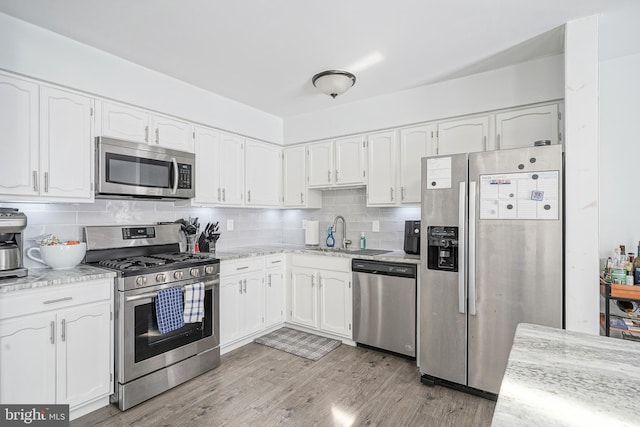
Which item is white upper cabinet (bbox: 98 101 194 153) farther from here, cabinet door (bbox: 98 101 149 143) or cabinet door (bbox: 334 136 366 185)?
cabinet door (bbox: 334 136 366 185)

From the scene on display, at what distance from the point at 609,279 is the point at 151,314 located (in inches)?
128

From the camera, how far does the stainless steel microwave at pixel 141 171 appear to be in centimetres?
254

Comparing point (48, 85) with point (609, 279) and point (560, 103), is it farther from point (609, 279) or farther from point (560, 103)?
point (609, 279)

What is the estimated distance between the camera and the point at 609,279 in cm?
234

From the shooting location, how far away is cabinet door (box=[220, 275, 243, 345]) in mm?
3109

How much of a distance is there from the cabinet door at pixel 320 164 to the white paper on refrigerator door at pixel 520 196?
180 centimetres

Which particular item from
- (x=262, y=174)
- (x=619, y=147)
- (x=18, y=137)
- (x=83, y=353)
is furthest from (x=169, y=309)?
(x=619, y=147)

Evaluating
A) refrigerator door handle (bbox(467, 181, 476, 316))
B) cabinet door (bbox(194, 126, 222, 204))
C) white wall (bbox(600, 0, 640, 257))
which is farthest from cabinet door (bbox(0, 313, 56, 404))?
white wall (bbox(600, 0, 640, 257))

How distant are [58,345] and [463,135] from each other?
3407 millimetres

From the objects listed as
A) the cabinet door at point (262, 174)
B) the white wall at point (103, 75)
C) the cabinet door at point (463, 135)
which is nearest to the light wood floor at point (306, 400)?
the cabinet door at point (262, 174)

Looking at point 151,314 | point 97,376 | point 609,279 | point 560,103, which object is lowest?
point 97,376

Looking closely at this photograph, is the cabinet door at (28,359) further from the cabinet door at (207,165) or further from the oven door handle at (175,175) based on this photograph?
the cabinet door at (207,165)

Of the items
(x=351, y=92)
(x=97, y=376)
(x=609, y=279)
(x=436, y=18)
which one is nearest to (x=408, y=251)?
(x=609, y=279)

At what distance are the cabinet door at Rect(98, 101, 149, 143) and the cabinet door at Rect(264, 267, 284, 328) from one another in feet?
5.92
